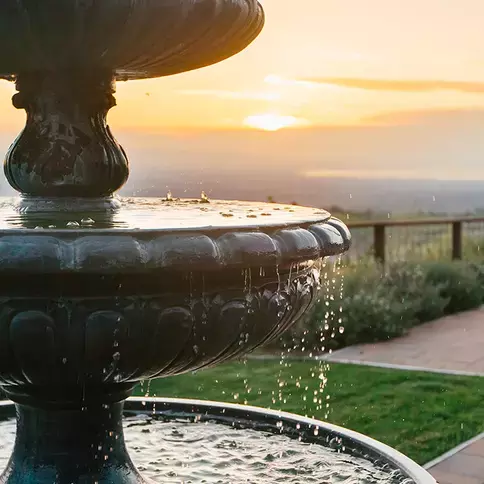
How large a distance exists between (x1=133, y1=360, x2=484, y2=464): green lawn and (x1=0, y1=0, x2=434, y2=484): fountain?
9.93 ft

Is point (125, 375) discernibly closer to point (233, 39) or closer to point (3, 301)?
point (3, 301)

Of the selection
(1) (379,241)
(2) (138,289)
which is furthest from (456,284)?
(2) (138,289)

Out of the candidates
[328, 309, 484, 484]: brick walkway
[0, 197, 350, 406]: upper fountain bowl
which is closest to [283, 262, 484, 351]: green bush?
[328, 309, 484, 484]: brick walkway

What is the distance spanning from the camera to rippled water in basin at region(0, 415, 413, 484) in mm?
3275

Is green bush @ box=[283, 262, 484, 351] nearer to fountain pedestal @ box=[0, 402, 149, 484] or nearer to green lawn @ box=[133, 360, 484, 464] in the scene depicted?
green lawn @ box=[133, 360, 484, 464]

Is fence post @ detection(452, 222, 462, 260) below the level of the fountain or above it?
below

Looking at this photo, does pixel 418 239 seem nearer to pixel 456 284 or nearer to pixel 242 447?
pixel 456 284

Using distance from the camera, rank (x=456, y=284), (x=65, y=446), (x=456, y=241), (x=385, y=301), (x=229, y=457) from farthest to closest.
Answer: (x=456, y=241) → (x=456, y=284) → (x=385, y=301) → (x=229, y=457) → (x=65, y=446)

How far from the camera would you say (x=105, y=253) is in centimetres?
193

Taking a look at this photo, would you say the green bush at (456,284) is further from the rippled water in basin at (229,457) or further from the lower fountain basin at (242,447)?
the rippled water in basin at (229,457)

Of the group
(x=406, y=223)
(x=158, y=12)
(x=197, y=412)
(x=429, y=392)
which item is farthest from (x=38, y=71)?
(x=406, y=223)

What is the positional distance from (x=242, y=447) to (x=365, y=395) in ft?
11.2

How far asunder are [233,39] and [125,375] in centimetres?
104

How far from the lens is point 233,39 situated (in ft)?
8.50
